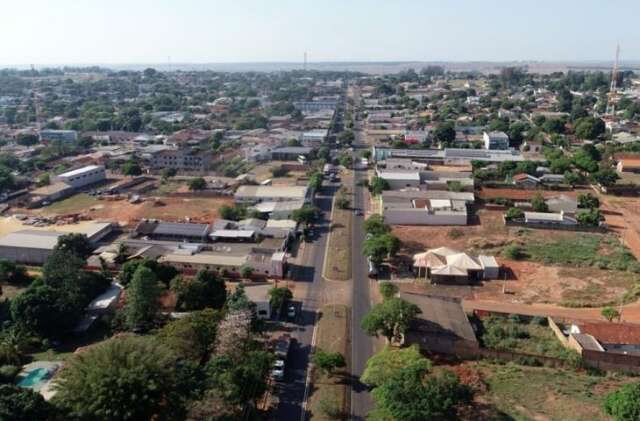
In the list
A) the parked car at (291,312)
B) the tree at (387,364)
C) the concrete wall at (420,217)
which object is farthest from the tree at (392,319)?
the concrete wall at (420,217)

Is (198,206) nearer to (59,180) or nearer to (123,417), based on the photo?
(59,180)

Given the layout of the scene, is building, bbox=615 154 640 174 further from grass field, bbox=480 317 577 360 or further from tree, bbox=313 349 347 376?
tree, bbox=313 349 347 376

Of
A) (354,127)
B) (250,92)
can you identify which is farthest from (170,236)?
(250,92)

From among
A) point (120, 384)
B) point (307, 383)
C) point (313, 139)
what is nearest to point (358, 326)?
point (307, 383)

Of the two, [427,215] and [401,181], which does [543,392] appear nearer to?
[427,215]

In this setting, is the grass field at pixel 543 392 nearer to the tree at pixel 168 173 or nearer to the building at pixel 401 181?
the building at pixel 401 181

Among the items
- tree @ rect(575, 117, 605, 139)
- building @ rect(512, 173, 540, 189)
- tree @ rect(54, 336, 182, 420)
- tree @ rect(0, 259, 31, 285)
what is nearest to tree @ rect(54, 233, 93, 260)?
tree @ rect(0, 259, 31, 285)
